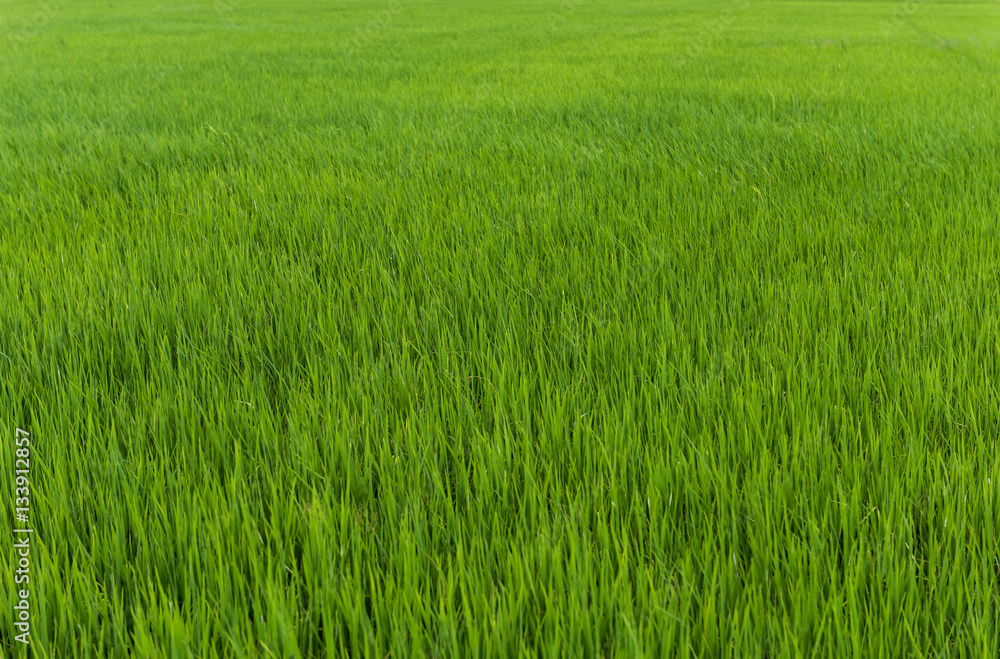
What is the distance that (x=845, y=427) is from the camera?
3.99 ft

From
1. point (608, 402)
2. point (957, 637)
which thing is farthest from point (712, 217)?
point (957, 637)

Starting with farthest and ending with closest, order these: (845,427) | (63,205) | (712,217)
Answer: (63,205) < (712,217) < (845,427)

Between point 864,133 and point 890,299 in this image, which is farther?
point 864,133

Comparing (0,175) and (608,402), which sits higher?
(0,175)

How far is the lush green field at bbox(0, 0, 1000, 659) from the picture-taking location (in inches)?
34.6

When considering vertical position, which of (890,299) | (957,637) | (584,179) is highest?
(584,179)

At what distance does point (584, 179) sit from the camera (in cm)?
311

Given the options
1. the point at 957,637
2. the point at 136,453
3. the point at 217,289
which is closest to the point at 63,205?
the point at 217,289

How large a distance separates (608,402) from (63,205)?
2553 millimetres

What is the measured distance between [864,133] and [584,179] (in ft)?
5.84

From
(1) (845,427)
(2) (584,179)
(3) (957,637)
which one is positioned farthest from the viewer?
(2) (584,179)

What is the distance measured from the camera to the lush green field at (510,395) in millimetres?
878

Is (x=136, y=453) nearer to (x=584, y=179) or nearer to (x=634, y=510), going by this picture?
(x=634, y=510)

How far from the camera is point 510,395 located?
1.41 metres
